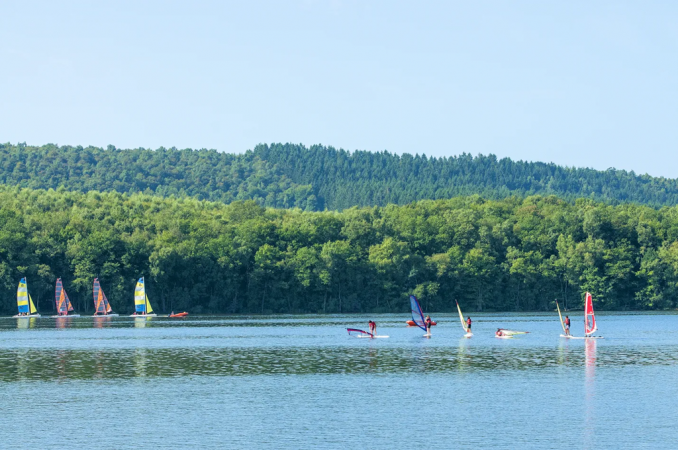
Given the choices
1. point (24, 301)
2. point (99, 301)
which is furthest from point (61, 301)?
point (24, 301)

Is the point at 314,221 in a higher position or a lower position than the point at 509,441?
higher

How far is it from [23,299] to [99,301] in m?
10.4

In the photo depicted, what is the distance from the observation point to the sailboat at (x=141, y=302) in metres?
139

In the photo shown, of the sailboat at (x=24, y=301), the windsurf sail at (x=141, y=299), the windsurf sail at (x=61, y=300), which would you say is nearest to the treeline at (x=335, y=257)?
the sailboat at (x=24, y=301)

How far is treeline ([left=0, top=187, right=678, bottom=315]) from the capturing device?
147125 millimetres

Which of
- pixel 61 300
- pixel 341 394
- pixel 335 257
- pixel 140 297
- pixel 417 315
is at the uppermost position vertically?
pixel 335 257

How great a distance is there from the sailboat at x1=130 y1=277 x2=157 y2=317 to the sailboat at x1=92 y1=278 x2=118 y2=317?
3.87m

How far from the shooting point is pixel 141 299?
14038cm

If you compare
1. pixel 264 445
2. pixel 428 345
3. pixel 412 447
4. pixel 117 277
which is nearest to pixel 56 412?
pixel 264 445

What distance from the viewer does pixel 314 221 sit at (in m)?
176

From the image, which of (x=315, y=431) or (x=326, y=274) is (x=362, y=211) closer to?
(x=326, y=274)

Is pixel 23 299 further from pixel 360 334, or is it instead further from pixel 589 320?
pixel 589 320

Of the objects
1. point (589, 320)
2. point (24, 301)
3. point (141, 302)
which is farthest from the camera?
point (141, 302)

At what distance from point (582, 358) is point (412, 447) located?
34207mm
